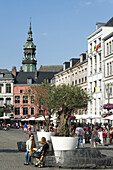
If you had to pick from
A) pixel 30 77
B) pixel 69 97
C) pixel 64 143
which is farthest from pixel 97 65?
pixel 30 77

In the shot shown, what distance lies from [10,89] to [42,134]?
81.7 m

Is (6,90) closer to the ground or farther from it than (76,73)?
closer to the ground

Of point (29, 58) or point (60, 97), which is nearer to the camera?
point (60, 97)

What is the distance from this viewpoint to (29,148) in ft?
51.2

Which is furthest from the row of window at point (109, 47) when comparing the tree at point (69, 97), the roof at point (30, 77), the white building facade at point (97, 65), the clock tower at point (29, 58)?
the clock tower at point (29, 58)

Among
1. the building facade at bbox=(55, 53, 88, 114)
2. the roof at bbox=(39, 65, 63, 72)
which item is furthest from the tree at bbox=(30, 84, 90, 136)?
the roof at bbox=(39, 65, 63, 72)

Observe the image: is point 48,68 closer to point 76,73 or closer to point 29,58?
point 29,58

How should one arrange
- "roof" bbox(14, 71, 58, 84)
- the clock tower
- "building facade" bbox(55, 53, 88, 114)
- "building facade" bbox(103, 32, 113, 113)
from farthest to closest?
1. the clock tower
2. "roof" bbox(14, 71, 58, 84)
3. "building facade" bbox(55, 53, 88, 114)
4. "building facade" bbox(103, 32, 113, 113)

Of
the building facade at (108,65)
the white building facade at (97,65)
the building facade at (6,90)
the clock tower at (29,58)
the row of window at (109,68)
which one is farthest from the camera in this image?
the clock tower at (29,58)

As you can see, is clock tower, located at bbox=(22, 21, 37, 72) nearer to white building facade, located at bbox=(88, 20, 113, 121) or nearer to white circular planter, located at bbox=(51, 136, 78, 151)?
white building facade, located at bbox=(88, 20, 113, 121)

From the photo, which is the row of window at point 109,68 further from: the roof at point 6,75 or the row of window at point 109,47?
the roof at point 6,75

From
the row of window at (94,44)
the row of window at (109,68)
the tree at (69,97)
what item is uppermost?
the row of window at (94,44)

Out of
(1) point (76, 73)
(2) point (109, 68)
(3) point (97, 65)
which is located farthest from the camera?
(1) point (76, 73)

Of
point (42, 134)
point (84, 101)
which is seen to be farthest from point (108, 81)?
point (42, 134)
